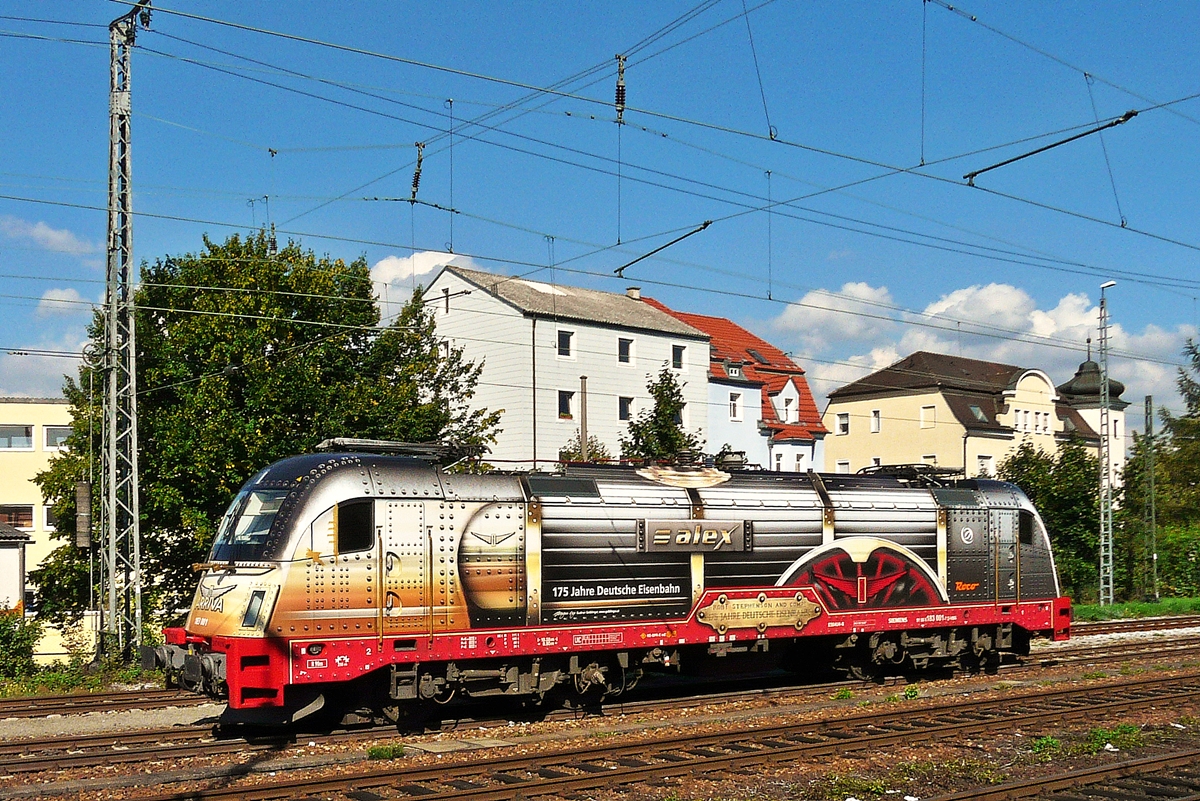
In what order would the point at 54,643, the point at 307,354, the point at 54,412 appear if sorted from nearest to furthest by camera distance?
the point at 307,354
the point at 54,643
the point at 54,412

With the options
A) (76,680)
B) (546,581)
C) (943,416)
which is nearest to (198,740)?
(546,581)

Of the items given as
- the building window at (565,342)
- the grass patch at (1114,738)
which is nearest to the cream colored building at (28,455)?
the building window at (565,342)

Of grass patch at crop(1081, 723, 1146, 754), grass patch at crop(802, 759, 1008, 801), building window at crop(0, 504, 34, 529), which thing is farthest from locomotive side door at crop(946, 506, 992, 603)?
building window at crop(0, 504, 34, 529)

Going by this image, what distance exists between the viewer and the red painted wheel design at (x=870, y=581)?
722 inches

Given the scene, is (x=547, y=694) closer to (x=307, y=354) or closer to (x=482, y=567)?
(x=482, y=567)

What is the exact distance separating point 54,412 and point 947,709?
161ft

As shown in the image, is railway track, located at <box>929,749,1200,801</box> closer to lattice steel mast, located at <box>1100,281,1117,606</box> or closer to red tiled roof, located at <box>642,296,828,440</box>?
lattice steel mast, located at <box>1100,281,1117,606</box>

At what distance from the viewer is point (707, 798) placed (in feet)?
35.9

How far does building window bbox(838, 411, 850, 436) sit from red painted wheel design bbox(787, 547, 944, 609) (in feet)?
151

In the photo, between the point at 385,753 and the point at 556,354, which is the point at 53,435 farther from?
the point at 385,753

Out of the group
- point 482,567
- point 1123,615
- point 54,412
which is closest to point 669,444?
point 1123,615

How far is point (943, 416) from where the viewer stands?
196 feet

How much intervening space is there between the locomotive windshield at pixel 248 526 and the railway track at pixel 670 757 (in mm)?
3392

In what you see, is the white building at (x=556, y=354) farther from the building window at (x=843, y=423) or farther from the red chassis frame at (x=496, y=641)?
the red chassis frame at (x=496, y=641)
